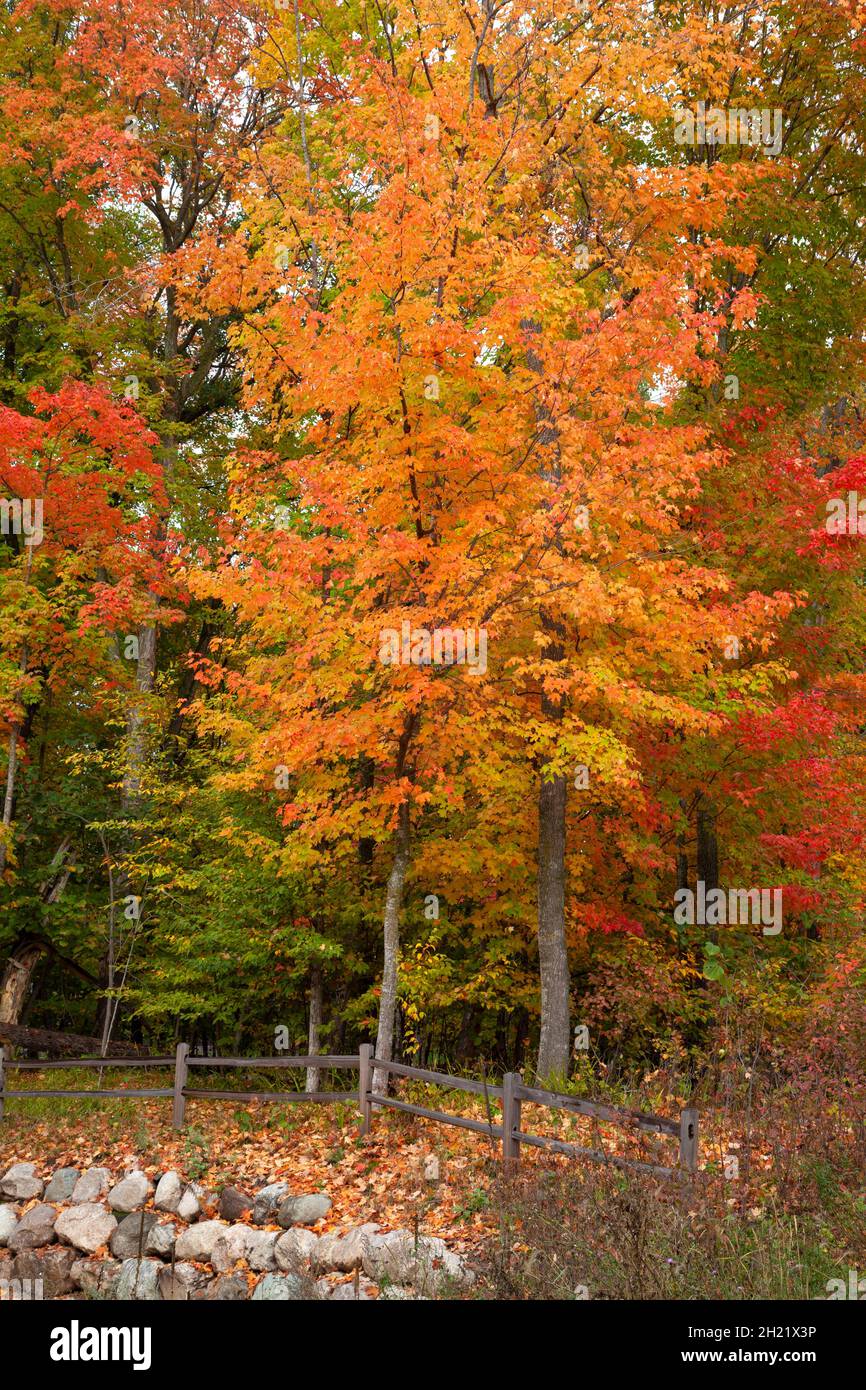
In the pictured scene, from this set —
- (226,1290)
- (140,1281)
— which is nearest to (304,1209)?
(226,1290)

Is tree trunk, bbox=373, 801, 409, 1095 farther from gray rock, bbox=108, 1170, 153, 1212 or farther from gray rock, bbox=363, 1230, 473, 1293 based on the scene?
gray rock, bbox=363, 1230, 473, 1293

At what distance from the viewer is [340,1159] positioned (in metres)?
11.4

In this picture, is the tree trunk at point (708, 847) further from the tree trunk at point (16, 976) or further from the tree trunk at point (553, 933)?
the tree trunk at point (16, 976)

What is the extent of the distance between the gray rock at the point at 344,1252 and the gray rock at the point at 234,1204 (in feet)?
4.95

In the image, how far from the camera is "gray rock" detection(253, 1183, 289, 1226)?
10.7 m

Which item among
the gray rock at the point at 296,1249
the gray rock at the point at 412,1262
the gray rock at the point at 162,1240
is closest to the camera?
the gray rock at the point at 412,1262

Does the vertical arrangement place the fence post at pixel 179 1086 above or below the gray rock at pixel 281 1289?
above

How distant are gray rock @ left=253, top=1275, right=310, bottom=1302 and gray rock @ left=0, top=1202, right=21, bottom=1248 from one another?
3.62 metres

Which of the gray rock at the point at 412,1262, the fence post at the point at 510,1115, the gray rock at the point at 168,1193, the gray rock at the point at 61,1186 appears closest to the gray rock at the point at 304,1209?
the gray rock at the point at 412,1262

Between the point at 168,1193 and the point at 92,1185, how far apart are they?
1163 millimetres

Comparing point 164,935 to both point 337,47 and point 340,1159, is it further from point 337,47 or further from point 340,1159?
point 337,47

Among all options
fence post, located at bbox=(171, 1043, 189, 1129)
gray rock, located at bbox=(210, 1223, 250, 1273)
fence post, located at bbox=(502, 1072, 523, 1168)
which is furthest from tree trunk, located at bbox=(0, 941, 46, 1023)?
fence post, located at bbox=(502, 1072, 523, 1168)

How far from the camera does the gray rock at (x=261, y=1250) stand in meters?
10.0

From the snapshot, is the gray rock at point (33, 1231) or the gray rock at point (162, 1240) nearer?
the gray rock at point (162, 1240)
